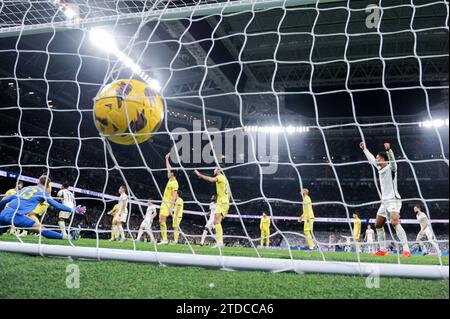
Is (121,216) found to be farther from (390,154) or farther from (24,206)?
(390,154)

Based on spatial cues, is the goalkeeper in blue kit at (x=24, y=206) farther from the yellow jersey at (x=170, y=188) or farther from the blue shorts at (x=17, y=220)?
the yellow jersey at (x=170, y=188)

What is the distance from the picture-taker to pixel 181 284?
2.52 metres

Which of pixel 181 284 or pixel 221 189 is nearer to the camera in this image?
pixel 181 284

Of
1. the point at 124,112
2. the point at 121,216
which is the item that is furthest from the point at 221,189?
the point at 124,112

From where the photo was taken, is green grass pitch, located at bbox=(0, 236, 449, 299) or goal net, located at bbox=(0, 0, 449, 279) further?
goal net, located at bbox=(0, 0, 449, 279)

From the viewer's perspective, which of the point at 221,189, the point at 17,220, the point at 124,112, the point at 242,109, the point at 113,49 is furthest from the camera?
the point at 242,109

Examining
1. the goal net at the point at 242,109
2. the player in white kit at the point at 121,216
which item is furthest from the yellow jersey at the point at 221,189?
the player in white kit at the point at 121,216

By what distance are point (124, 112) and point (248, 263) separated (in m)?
1.71

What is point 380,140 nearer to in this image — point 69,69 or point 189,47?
point 189,47

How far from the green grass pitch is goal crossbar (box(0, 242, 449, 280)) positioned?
Answer: 0.08m

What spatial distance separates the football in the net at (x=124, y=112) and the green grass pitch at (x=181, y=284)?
1.16 meters

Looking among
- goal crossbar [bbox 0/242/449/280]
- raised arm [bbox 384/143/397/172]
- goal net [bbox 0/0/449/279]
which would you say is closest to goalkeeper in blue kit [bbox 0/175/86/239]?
goal net [bbox 0/0/449/279]

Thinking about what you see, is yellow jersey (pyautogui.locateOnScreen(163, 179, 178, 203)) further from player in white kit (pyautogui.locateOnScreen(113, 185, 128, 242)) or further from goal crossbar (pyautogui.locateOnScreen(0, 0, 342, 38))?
goal crossbar (pyautogui.locateOnScreen(0, 0, 342, 38))

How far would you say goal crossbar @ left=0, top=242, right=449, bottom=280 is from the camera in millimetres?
2498
